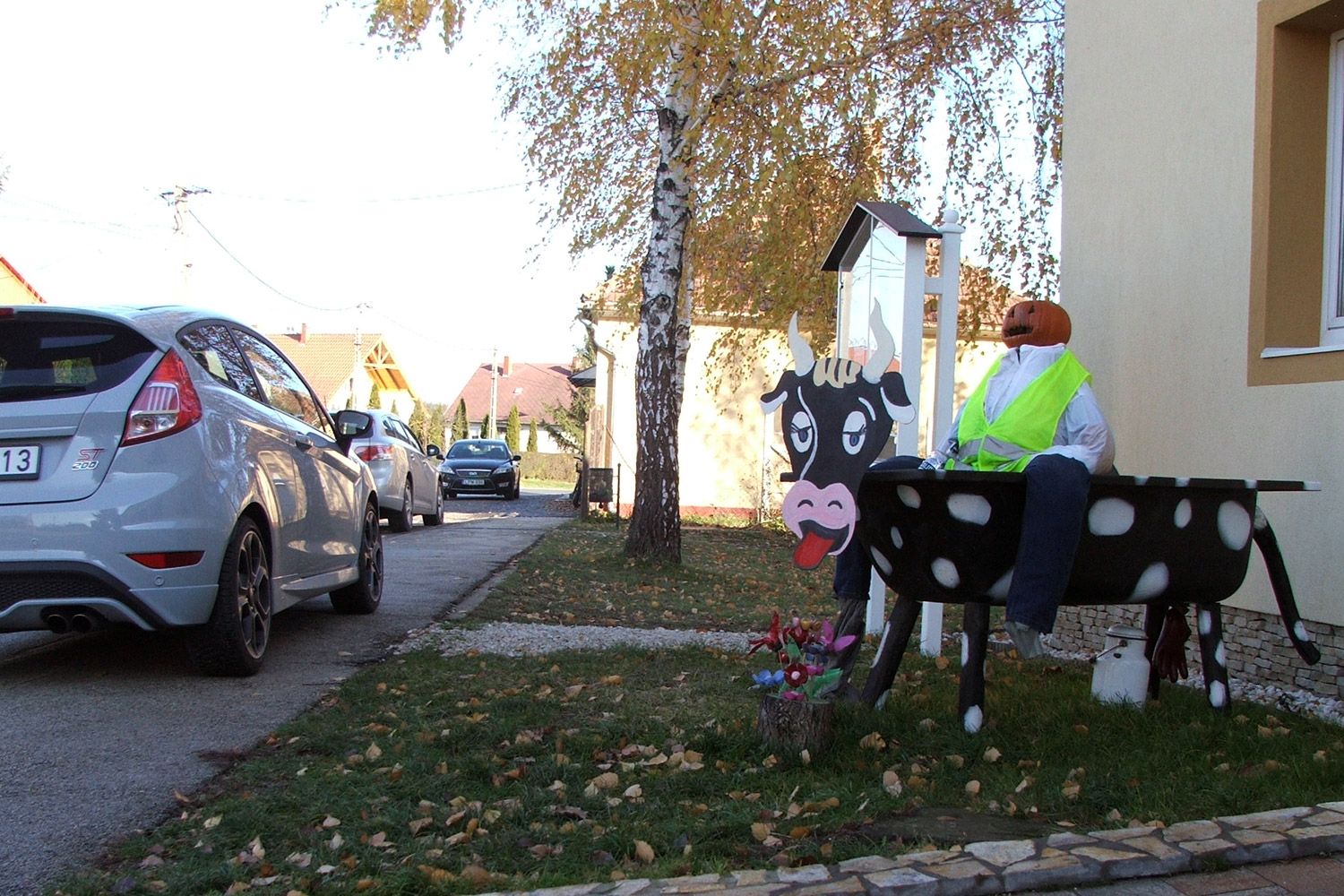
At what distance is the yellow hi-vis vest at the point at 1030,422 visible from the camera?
168 inches

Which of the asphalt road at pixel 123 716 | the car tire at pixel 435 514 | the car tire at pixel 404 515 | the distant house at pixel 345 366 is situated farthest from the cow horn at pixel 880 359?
the distant house at pixel 345 366

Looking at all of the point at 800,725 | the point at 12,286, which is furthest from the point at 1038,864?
the point at 12,286

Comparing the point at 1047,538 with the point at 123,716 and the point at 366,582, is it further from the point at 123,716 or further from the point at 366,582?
the point at 366,582

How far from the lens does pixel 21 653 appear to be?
19.3 ft

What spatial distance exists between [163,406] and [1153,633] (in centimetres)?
425

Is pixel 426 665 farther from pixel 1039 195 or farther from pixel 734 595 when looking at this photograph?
pixel 1039 195

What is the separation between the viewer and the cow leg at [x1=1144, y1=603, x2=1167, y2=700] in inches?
189

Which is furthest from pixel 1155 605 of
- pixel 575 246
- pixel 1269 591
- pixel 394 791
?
pixel 575 246

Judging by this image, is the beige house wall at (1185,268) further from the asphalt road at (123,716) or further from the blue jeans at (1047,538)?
the asphalt road at (123,716)

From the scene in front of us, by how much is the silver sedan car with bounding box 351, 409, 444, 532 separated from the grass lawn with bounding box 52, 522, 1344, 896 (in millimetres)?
9699

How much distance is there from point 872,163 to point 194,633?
9.36m

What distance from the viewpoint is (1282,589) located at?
4.56 m

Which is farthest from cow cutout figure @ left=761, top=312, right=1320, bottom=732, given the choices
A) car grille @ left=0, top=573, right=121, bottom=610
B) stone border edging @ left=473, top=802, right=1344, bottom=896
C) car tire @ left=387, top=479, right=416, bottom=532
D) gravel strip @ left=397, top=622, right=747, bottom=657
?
car tire @ left=387, top=479, right=416, bottom=532

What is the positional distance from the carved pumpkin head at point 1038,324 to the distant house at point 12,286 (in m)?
36.8
